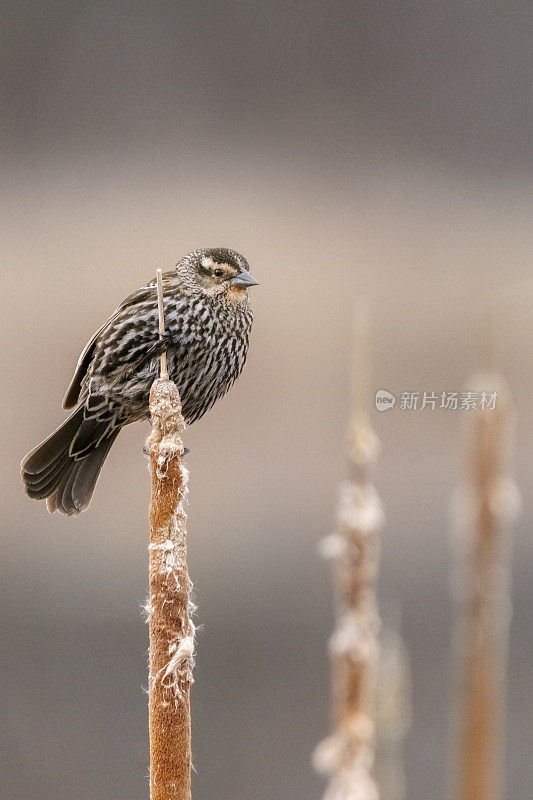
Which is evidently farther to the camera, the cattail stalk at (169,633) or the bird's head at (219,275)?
the bird's head at (219,275)

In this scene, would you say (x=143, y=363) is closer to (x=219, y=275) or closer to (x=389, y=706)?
(x=219, y=275)

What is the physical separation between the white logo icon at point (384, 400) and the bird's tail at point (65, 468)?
39cm

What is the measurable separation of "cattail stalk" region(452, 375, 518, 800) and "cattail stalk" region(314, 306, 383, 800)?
0.11 metres

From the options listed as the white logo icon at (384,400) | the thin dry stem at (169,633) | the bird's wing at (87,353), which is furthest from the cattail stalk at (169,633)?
the white logo icon at (384,400)

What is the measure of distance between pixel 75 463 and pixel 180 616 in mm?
315

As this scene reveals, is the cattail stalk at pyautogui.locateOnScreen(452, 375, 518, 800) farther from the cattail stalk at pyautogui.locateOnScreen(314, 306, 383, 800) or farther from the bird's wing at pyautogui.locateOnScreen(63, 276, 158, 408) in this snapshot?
the bird's wing at pyautogui.locateOnScreen(63, 276, 158, 408)

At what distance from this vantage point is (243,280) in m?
0.76

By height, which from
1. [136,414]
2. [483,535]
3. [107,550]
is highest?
[136,414]

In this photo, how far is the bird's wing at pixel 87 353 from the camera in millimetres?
769

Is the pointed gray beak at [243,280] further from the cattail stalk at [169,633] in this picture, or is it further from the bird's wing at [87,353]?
the cattail stalk at [169,633]

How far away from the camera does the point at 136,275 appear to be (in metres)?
1.02

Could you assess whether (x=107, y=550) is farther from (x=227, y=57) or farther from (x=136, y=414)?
(x=227, y=57)

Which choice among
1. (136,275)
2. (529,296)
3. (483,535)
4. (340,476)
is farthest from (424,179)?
(483,535)

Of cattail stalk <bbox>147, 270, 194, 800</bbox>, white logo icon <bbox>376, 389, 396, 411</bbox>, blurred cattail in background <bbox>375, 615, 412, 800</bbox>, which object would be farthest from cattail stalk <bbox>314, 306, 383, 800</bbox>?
white logo icon <bbox>376, 389, 396, 411</bbox>
